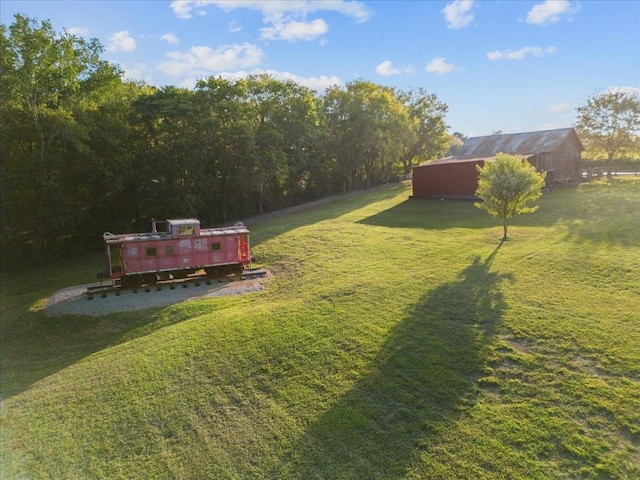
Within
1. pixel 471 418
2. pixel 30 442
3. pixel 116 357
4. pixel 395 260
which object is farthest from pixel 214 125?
pixel 471 418

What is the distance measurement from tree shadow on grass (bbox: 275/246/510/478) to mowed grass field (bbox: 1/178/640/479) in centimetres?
4

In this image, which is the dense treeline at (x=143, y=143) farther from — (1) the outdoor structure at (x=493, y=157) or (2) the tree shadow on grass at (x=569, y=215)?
(2) the tree shadow on grass at (x=569, y=215)

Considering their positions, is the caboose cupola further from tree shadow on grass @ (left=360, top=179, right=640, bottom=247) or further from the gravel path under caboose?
tree shadow on grass @ (left=360, top=179, right=640, bottom=247)

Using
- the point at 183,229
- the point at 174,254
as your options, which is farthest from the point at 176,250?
the point at 183,229

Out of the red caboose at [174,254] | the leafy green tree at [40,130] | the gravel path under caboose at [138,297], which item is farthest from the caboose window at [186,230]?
the leafy green tree at [40,130]

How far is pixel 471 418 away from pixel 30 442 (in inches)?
364

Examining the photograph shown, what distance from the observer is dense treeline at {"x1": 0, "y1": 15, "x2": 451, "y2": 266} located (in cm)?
2508

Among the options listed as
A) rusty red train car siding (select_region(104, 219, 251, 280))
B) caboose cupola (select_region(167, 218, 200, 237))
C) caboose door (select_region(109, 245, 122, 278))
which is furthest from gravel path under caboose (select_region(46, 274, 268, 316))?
caboose cupola (select_region(167, 218, 200, 237))

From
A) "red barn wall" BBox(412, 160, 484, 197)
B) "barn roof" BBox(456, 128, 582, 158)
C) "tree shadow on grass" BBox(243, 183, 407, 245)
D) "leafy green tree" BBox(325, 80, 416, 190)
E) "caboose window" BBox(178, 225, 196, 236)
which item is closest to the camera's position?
"caboose window" BBox(178, 225, 196, 236)

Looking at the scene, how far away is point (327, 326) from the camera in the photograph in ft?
40.2

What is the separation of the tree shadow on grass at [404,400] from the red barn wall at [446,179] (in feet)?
76.6

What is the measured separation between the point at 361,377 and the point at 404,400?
1.25 meters

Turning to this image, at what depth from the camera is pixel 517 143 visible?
142 feet

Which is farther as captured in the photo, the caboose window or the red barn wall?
the red barn wall
